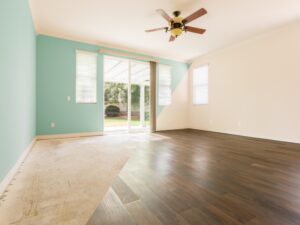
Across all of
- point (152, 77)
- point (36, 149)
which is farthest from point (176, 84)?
point (36, 149)

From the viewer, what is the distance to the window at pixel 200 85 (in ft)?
20.8

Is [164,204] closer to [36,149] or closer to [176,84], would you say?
[36,149]

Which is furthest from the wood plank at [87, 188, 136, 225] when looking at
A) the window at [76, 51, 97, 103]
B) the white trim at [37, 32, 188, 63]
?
the white trim at [37, 32, 188, 63]

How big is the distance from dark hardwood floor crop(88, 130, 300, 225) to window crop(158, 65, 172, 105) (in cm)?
388

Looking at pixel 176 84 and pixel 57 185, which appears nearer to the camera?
pixel 57 185

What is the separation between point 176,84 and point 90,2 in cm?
432

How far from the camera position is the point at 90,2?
3129 millimetres

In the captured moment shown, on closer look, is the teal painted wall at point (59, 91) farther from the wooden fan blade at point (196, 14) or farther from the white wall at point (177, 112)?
the wooden fan blade at point (196, 14)

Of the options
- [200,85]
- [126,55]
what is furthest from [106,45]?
[200,85]

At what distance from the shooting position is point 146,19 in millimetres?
3682

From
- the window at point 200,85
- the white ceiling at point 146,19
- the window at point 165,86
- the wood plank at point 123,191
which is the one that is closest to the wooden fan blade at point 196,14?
the white ceiling at point 146,19

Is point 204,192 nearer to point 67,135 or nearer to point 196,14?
point 196,14

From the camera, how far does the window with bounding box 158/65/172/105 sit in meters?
6.36

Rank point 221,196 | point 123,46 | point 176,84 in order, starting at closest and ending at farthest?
1. point 221,196
2. point 123,46
3. point 176,84
